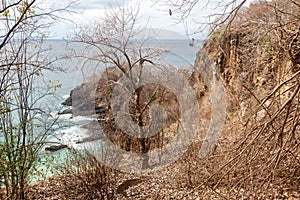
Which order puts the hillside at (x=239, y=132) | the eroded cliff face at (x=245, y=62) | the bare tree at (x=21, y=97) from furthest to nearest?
the eroded cliff face at (x=245, y=62), the bare tree at (x=21, y=97), the hillside at (x=239, y=132)

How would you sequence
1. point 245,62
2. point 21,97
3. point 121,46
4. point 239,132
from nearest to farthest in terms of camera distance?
point 21,97 → point 239,132 → point 121,46 → point 245,62

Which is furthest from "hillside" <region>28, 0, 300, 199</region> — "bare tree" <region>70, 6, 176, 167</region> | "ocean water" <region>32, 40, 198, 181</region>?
"ocean water" <region>32, 40, 198, 181</region>

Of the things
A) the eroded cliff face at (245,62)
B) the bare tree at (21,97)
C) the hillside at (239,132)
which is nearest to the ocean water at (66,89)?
the bare tree at (21,97)

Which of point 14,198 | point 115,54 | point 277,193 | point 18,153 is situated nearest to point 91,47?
point 115,54

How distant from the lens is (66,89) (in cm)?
483

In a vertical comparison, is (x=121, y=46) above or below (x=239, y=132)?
above

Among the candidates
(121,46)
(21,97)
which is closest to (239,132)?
(121,46)

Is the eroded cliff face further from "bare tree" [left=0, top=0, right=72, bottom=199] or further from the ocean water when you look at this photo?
"bare tree" [left=0, top=0, right=72, bottom=199]

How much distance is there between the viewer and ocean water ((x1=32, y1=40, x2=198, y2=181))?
3666 millimetres

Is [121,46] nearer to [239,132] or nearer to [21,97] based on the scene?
→ [21,97]

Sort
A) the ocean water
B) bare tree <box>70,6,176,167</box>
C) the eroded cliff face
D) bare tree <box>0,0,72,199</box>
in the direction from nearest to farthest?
bare tree <box>0,0,72,199</box> → the ocean water → the eroded cliff face → bare tree <box>70,6,176,167</box>

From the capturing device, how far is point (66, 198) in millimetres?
3648

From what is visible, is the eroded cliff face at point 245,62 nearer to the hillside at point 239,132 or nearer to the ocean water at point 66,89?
the hillside at point 239,132

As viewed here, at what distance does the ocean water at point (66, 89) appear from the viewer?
367cm
